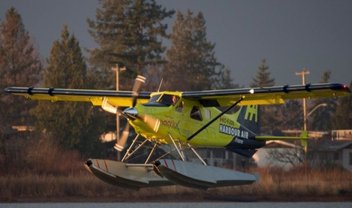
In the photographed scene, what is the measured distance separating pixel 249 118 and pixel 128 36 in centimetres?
3659

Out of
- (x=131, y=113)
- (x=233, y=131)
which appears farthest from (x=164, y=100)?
(x=233, y=131)

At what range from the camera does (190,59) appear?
86812 millimetres

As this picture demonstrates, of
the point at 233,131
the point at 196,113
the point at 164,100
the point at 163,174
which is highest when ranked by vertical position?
the point at 164,100

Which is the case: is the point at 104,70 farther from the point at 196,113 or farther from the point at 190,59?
the point at 196,113

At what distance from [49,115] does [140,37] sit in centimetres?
1512

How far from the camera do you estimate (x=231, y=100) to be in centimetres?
2672

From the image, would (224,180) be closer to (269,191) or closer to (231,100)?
(231,100)

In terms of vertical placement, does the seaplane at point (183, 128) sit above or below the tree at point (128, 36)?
below

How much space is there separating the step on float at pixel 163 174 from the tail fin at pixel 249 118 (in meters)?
2.99

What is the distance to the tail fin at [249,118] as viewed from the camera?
93.5ft

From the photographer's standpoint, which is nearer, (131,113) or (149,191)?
(131,113)

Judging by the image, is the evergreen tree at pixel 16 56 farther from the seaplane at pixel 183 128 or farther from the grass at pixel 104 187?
the seaplane at pixel 183 128

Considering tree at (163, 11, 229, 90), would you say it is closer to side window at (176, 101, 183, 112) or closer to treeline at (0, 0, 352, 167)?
treeline at (0, 0, 352, 167)

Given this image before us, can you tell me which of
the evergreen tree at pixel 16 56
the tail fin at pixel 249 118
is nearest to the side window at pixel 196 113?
the tail fin at pixel 249 118
